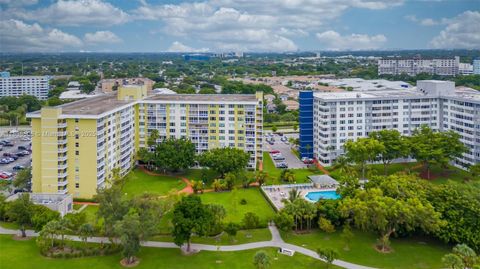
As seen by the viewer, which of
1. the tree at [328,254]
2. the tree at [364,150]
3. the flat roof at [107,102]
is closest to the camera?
the tree at [328,254]

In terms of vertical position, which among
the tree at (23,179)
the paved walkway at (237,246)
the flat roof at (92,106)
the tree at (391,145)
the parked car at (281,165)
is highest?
the flat roof at (92,106)

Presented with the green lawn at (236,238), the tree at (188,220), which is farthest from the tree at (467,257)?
the tree at (188,220)

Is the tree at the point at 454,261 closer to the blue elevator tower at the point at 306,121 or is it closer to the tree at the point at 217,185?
the tree at the point at 217,185

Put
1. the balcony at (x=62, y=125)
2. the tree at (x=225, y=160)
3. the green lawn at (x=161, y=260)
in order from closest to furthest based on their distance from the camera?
the green lawn at (x=161, y=260), the balcony at (x=62, y=125), the tree at (x=225, y=160)

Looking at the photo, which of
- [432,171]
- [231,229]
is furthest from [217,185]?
[432,171]

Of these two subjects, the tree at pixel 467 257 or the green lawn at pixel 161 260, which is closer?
the tree at pixel 467 257

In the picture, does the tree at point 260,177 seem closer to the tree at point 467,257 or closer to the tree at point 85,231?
the tree at point 85,231

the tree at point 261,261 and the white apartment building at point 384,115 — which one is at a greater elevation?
the white apartment building at point 384,115

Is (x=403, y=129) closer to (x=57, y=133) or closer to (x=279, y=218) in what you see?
(x=279, y=218)
